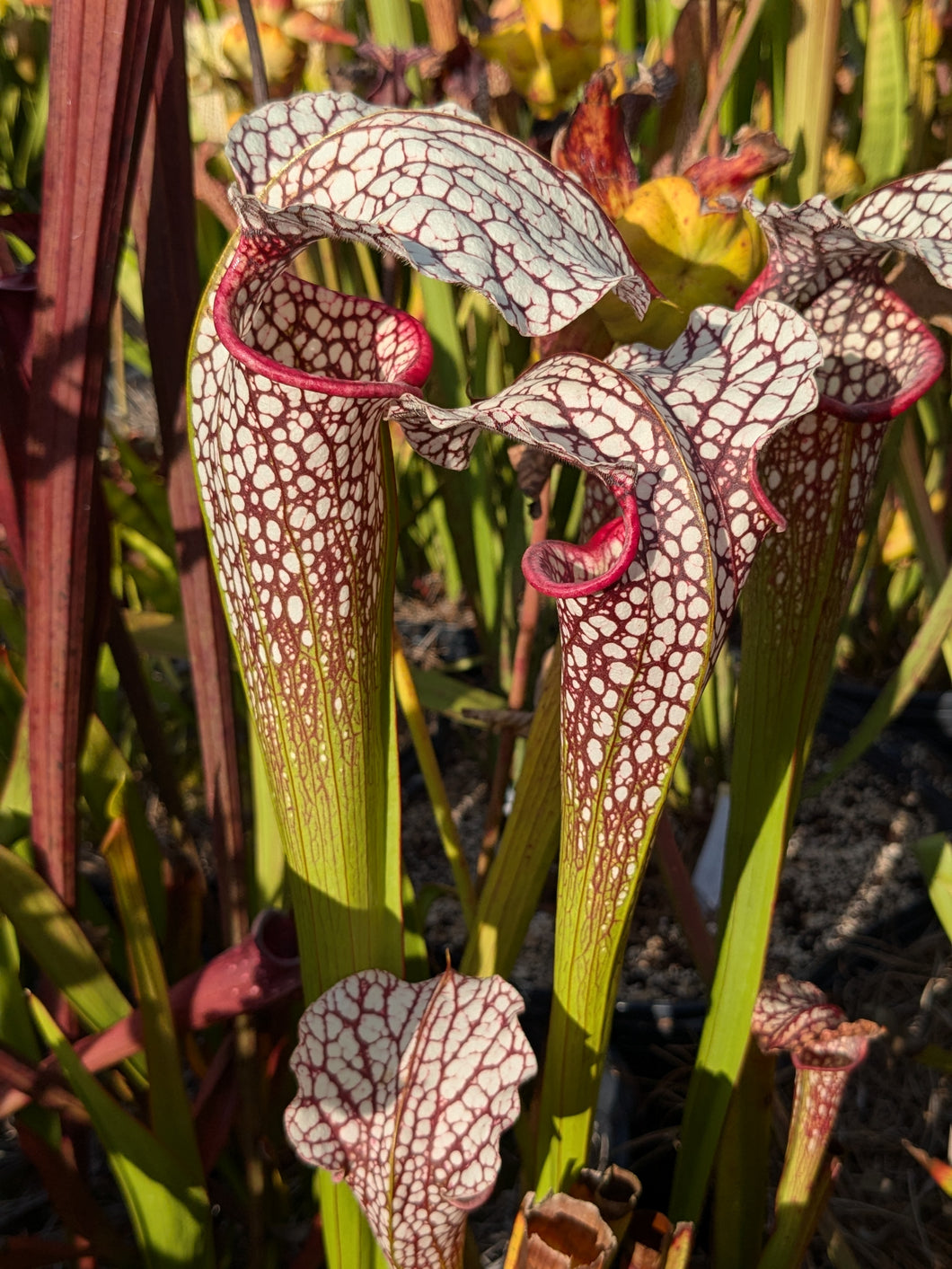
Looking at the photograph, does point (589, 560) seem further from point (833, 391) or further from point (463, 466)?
point (833, 391)

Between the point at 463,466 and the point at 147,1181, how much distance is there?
0.47 m

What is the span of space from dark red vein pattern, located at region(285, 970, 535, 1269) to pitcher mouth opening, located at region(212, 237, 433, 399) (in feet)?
1.04

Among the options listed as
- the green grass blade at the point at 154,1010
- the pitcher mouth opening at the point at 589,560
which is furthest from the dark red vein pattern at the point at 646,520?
the green grass blade at the point at 154,1010

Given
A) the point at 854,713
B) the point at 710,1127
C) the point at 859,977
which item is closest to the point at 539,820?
the point at 710,1127

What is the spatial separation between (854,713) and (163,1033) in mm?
1301

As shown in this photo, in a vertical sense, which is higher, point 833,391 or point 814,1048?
point 833,391

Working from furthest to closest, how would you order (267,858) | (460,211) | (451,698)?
(451,698), (267,858), (460,211)

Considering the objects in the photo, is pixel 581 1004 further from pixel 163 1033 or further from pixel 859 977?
pixel 859 977

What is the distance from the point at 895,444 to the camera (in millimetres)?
677

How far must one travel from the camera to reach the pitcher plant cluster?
38 centimetres

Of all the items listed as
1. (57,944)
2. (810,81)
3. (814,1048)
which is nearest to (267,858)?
(57,944)

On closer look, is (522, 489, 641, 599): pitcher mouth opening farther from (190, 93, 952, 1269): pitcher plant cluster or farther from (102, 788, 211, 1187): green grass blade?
(102, 788, 211, 1187): green grass blade

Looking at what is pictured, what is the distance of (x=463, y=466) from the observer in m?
0.45

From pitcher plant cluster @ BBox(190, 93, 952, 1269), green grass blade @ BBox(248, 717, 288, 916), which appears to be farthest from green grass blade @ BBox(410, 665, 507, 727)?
pitcher plant cluster @ BBox(190, 93, 952, 1269)
